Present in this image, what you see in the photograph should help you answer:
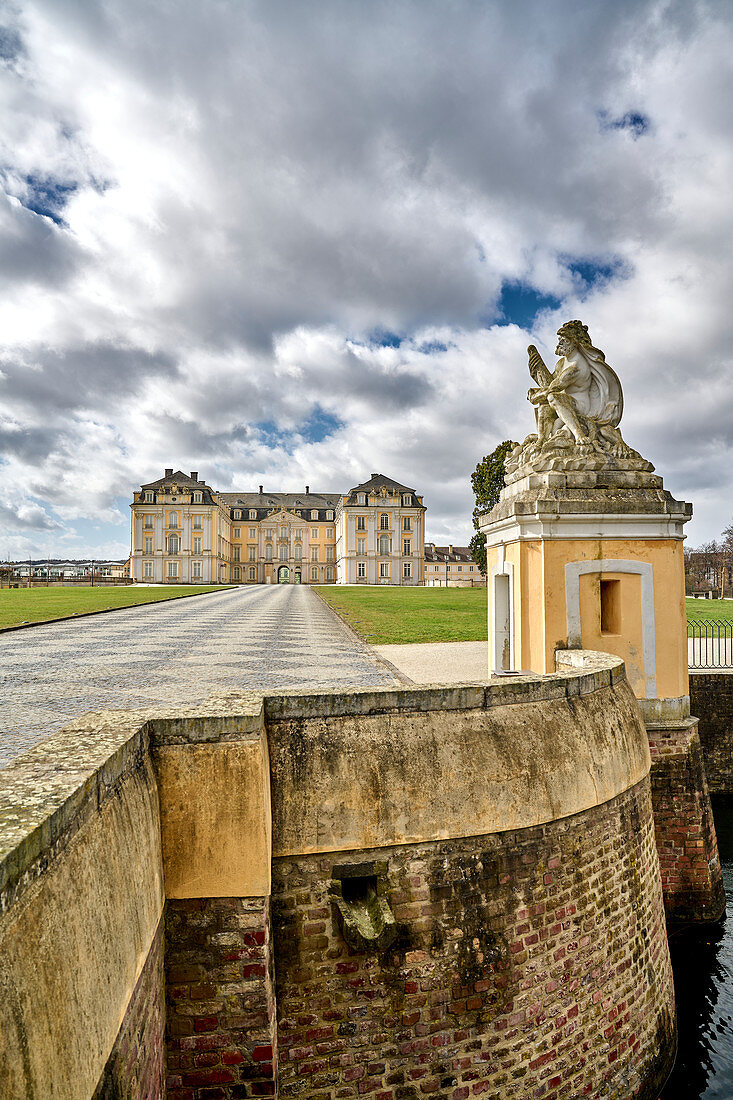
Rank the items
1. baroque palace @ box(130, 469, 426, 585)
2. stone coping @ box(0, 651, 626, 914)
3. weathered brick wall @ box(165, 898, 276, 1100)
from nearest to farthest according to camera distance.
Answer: stone coping @ box(0, 651, 626, 914) < weathered brick wall @ box(165, 898, 276, 1100) < baroque palace @ box(130, 469, 426, 585)

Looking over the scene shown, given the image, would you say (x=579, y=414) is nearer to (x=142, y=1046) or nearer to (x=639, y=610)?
(x=639, y=610)

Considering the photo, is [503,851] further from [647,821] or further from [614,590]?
[614,590]

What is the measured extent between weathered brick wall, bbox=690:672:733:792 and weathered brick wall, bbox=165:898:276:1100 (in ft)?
34.5

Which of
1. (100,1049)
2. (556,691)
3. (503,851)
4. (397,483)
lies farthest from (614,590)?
(397,483)

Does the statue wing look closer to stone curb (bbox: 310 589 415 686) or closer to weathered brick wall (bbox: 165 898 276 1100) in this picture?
stone curb (bbox: 310 589 415 686)

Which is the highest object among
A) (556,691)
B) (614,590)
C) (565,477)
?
(565,477)

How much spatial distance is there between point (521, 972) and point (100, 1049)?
9.22 ft

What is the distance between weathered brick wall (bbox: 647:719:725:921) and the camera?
7.01 metres

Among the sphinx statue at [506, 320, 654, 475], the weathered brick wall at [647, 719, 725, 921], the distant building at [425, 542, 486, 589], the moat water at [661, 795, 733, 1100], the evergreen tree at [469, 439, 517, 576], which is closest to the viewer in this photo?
the moat water at [661, 795, 733, 1100]

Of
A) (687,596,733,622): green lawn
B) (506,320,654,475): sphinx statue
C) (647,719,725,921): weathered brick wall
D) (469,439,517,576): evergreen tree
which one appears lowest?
(647,719,725,921): weathered brick wall

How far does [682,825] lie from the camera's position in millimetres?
7023

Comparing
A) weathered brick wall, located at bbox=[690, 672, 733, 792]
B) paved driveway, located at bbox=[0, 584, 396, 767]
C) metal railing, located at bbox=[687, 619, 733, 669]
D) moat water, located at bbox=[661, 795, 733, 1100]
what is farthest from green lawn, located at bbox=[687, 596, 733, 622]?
paved driveway, located at bbox=[0, 584, 396, 767]

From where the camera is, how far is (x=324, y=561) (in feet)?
323

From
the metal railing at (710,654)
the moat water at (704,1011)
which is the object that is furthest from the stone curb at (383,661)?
the metal railing at (710,654)
